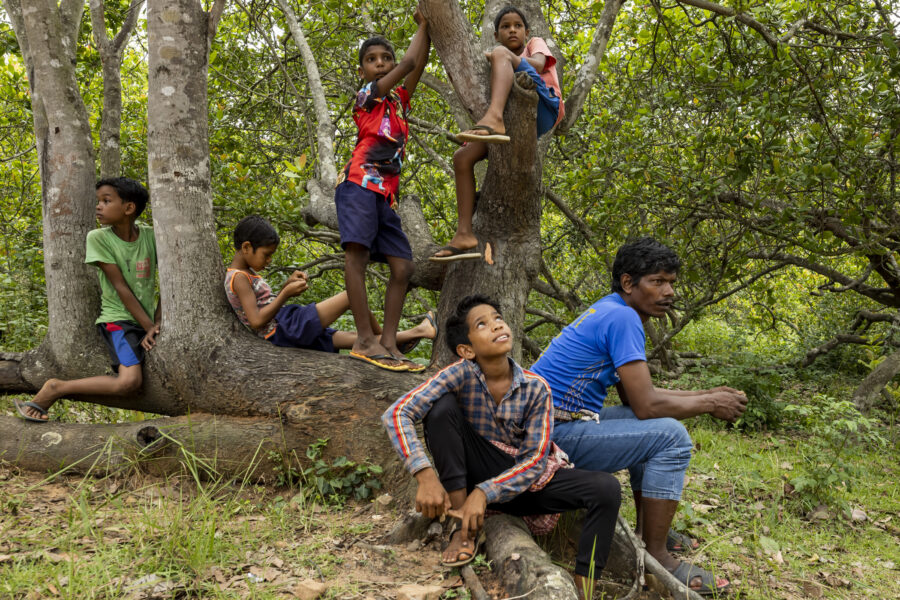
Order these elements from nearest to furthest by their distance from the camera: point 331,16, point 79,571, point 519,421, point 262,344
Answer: point 79,571 → point 519,421 → point 262,344 → point 331,16

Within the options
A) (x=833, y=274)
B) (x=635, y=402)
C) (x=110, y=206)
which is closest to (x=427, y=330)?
(x=635, y=402)

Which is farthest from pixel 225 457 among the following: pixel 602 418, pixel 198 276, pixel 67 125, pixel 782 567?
pixel 782 567

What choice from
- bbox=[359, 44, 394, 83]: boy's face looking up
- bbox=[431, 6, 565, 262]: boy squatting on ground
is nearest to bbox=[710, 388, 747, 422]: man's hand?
bbox=[431, 6, 565, 262]: boy squatting on ground

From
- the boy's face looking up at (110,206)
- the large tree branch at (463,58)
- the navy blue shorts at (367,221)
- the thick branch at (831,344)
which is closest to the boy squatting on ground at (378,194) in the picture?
the navy blue shorts at (367,221)

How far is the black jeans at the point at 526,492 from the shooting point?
8.73 feet

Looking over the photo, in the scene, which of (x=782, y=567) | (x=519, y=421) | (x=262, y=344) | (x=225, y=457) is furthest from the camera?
(x=262, y=344)

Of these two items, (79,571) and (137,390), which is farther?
(137,390)

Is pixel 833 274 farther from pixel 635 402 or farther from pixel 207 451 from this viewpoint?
pixel 207 451

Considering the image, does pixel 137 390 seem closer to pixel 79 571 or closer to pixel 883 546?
pixel 79 571

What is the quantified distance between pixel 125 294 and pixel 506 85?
255cm

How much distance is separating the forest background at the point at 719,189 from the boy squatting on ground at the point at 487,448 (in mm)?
966

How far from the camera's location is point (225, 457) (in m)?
3.62

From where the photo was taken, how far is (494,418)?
2.87 m

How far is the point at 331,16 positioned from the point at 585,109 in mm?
3113
